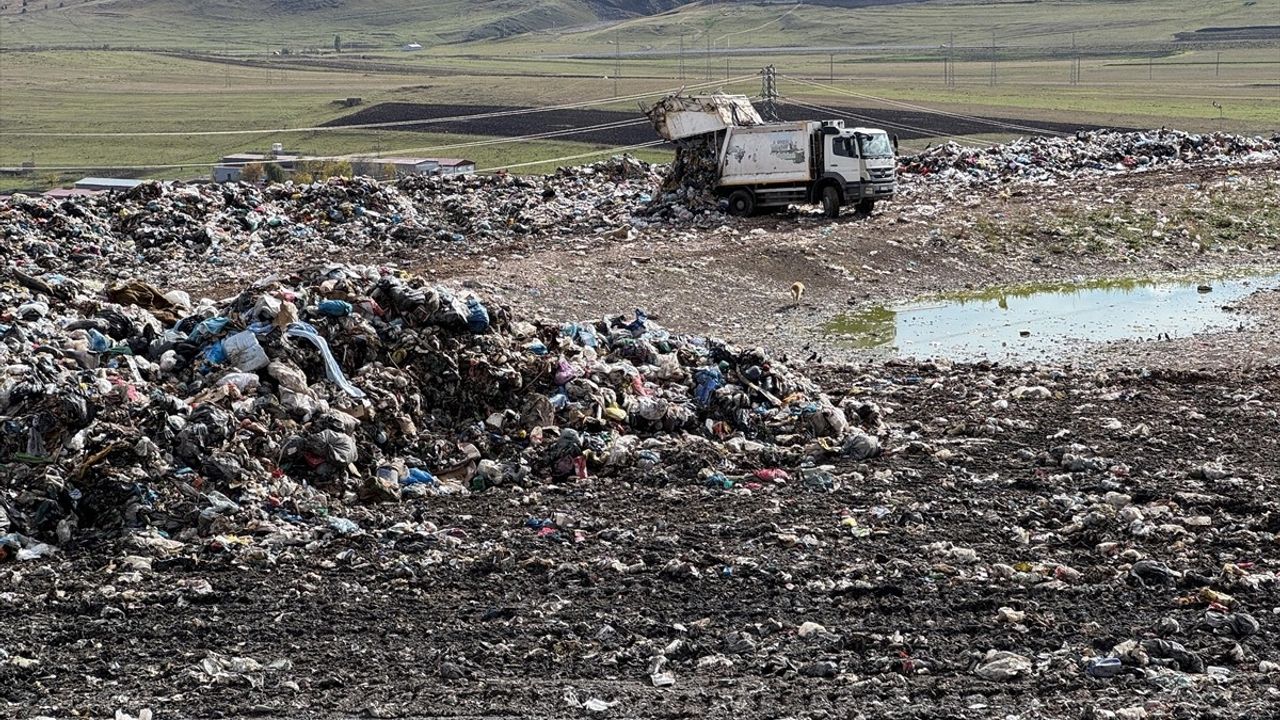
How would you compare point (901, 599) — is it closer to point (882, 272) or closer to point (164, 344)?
point (164, 344)

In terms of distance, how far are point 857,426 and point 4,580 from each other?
6.23m

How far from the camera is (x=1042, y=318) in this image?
57.5 ft

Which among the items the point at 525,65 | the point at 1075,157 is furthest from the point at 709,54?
the point at 1075,157

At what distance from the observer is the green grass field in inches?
2195

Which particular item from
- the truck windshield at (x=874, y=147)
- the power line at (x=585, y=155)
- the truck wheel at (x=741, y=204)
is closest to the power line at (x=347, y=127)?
the power line at (x=585, y=155)

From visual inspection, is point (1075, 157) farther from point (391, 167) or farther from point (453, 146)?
point (453, 146)

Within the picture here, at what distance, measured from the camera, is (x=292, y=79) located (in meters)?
87.9

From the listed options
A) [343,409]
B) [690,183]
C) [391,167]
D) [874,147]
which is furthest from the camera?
[391,167]

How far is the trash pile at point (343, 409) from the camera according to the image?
376 inches

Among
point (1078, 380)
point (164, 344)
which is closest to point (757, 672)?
point (164, 344)

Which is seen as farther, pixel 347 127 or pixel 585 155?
pixel 347 127

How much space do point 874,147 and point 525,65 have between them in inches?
2962

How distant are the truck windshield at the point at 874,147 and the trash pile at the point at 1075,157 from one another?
12.5 ft

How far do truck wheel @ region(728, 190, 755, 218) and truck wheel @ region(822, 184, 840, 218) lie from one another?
3.93 feet
